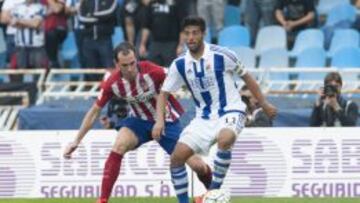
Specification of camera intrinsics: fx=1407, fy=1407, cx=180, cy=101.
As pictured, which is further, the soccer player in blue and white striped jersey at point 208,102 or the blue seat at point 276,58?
the blue seat at point 276,58

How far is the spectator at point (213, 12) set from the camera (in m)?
21.6

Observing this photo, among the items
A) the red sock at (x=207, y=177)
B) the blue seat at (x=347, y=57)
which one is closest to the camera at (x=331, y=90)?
the red sock at (x=207, y=177)

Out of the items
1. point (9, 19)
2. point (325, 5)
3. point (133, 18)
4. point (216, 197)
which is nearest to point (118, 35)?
point (133, 18)

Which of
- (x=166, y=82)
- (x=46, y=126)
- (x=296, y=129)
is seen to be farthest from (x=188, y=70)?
(x=46, y=126)

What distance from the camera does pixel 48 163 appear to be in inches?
680

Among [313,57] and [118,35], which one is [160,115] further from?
[118,35]

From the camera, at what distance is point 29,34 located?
21625mm

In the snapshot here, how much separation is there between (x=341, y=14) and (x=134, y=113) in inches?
327

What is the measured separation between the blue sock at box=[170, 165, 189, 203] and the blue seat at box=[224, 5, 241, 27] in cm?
960

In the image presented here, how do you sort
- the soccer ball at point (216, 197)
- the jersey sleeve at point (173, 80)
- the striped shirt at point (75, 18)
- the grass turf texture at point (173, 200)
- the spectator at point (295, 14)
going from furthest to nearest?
the spectator at point (295, 14), the striped shirt at point (75, 18), the grass turf texture at point (173, 200), the jersey sleeve at point (173, 80), the soccer ball at point (216, 197)

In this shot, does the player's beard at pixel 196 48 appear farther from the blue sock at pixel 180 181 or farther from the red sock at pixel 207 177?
the red sock at pixel 207 177

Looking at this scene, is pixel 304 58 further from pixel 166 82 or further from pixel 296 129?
pixel 166 82

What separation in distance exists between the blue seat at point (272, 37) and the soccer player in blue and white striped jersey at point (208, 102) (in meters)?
8.23

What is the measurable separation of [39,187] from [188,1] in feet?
17.5
